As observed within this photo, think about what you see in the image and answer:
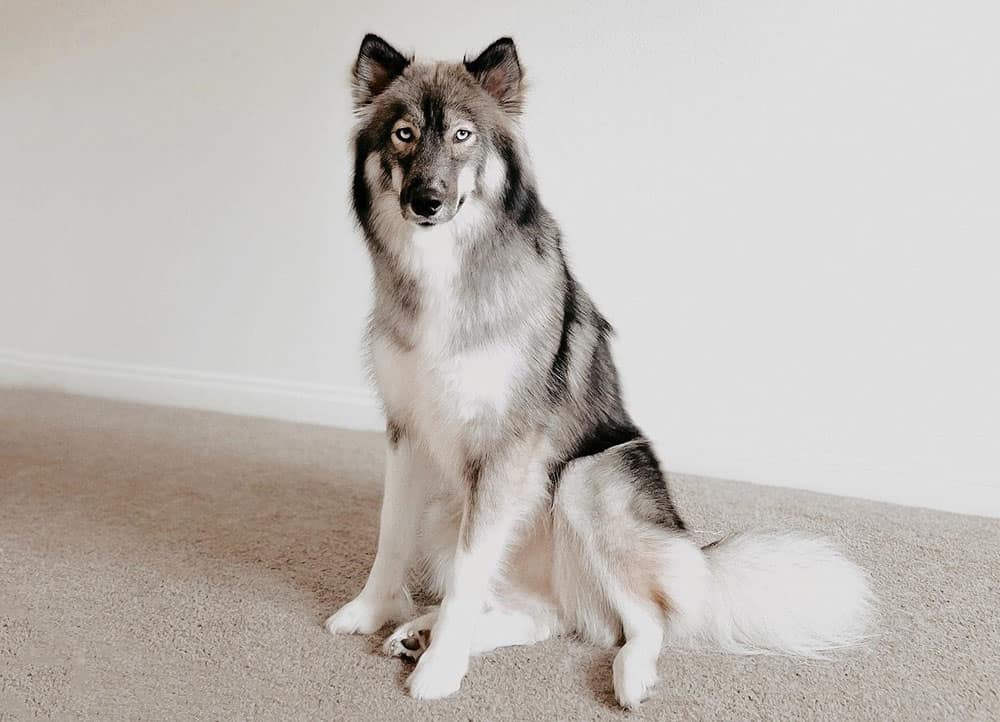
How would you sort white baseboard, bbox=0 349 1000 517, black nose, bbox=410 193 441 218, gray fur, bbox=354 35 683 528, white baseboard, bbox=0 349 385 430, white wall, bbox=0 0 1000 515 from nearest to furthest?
black nose, bbox=410 193 441 218 < gray fur, bbox=354 35 683 528 < white wall, bbox=0 0 1000 515 < white baseboard, bbox=0 349 1000 517 < white baseboard, bbox=0 349 385 430

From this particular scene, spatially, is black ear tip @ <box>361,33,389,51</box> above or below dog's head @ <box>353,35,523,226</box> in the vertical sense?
→ above

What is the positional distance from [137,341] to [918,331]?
3.02 meters

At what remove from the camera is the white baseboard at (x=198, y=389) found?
3541mm

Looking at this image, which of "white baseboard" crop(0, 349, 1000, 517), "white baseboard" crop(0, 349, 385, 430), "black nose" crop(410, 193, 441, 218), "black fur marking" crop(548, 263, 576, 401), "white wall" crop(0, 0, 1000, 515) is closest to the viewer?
"black nose" crop(410, 193, 441, 218)

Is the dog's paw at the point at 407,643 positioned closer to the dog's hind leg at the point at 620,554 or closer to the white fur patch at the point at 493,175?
the dog's hind leg at the point at 620,554

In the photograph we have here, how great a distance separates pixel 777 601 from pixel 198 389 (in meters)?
2.64

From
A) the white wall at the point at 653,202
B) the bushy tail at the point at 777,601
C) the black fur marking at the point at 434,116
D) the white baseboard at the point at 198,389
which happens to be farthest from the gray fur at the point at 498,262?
the white baseboard at the point at 198,389

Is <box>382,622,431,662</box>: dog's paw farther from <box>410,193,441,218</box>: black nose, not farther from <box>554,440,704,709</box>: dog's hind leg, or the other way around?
<box>410,193,441,218</box>: black nose

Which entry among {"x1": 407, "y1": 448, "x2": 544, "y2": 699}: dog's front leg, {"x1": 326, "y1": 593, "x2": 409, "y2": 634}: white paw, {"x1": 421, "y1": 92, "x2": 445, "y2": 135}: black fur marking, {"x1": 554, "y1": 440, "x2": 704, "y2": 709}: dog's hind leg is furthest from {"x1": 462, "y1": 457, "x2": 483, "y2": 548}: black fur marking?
{"x1": 421, "y1": 92, "x2": 445, "y2": 135}: black fur marking

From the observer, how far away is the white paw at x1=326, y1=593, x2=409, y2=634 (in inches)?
77.3

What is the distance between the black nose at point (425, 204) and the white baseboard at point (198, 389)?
176 cm

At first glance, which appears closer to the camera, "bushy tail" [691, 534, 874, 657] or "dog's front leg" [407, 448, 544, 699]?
"dog's front leg" [407, 448, 544, 699]

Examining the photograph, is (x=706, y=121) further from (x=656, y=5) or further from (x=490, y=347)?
(x=490, y=347)

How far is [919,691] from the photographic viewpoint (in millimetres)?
1791
